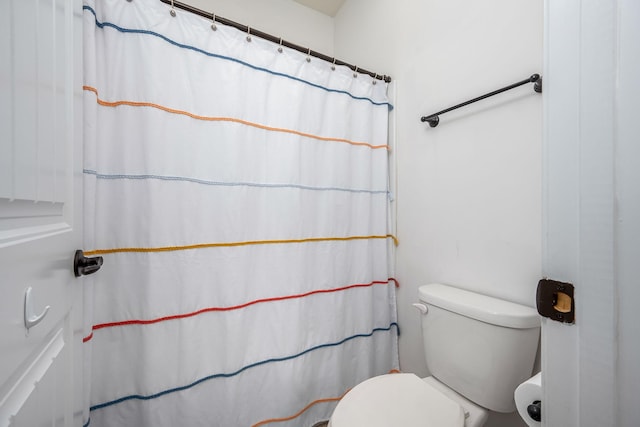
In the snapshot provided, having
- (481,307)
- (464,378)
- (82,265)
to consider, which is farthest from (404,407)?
(82,265)

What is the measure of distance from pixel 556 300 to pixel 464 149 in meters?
0.85

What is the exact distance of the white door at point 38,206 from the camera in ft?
1.09

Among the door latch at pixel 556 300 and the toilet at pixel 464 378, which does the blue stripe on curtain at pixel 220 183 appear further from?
the door latch at pixel 556 300

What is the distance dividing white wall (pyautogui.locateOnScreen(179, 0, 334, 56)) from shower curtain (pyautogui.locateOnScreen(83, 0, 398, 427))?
0.71 metres

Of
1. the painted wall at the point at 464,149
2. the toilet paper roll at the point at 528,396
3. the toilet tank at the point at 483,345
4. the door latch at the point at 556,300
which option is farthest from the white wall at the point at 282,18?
the toilet paper roll at the point at 528,396

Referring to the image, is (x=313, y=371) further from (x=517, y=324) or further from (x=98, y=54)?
(x=98, y=54)

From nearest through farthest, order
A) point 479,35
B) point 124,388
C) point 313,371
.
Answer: point 124,388, point 479,35, point 313,371

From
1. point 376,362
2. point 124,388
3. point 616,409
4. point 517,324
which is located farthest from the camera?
point 376,362

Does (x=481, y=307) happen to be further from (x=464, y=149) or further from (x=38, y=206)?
(x=38, y=206)

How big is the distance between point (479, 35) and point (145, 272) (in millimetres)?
1590

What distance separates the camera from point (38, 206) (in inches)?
17.1

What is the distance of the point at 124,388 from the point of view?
925 mm

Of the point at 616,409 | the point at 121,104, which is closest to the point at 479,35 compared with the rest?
the point at 616,409

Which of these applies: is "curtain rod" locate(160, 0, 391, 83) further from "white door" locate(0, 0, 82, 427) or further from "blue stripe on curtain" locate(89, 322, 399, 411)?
"blue stripe on curtain" locate(89, 322, 399, 411)
